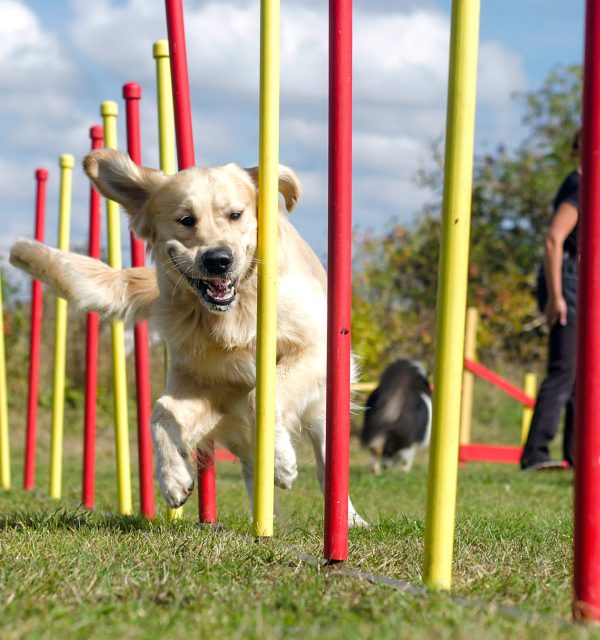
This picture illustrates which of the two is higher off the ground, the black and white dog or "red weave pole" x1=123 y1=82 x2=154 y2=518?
"red weave pole" x1=123 y1=82 x2=154 y2=518

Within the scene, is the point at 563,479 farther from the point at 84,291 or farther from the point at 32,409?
the point at 84,291

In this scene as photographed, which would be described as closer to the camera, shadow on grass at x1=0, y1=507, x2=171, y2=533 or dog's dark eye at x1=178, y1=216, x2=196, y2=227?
shadow on grass at x1=0, y1=507, x2=171, y2=533

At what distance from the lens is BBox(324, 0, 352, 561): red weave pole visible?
2752 mm

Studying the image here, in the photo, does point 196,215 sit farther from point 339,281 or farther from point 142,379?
point 339,281

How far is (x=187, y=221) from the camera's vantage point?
13.3 feet

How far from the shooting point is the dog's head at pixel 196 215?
12.9 ft

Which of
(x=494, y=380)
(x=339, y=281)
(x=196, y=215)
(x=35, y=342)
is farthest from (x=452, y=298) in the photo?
(x=494, y=380)

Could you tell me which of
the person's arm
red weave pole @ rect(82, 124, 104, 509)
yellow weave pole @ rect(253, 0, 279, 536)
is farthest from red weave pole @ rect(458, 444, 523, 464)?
yellow weave pole @ rect(253, 0, 279, 536)

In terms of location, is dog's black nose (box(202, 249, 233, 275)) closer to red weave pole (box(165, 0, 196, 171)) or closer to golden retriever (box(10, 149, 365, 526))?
golden retriever (box(10, 149, 365, 526))

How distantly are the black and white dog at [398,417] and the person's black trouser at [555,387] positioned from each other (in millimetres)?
2934

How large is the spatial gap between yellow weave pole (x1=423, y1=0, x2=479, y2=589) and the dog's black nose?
5.43 ft

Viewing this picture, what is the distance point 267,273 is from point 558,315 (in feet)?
12.2

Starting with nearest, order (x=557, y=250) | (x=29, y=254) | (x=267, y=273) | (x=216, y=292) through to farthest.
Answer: (x=267, y=273), (x=216, y=292), (x=29, y=254), (x=557, y=250)

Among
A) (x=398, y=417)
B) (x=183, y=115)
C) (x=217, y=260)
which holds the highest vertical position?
(x=183, y=115)
